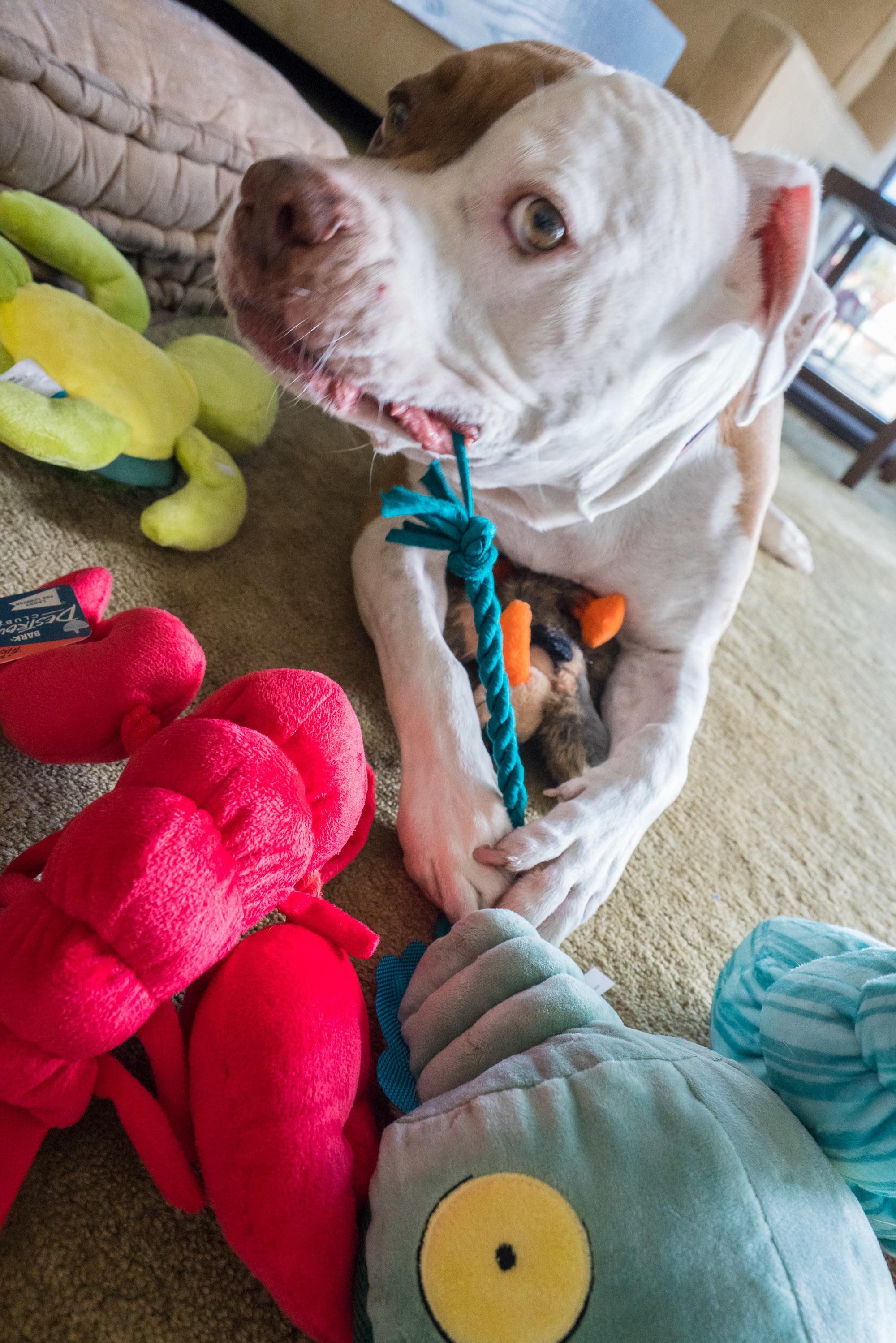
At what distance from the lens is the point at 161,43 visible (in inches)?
62.9

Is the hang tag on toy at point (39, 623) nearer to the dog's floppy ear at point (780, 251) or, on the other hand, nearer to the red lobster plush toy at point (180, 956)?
the red lobster plush toy at point (180, 956)

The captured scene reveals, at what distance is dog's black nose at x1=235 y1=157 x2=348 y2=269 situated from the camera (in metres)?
0.65

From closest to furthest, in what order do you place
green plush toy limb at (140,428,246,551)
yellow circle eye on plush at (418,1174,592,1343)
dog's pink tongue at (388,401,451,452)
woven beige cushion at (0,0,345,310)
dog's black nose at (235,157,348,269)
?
yellow circle eye on plush at (418,1174,592,1343)
dog's black nose at (235,157,348,269)
dog's pink tongue at (388,401,451,452)
green plush toy limb at (140,428,246,551)
woven beige cushion at (0,0,345,310)

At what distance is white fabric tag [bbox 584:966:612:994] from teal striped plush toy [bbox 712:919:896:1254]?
6.1 inches

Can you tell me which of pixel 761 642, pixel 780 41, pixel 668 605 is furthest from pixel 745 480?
pixel 780 41

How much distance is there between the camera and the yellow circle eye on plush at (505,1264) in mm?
394

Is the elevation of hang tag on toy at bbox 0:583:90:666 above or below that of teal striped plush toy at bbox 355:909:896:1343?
below

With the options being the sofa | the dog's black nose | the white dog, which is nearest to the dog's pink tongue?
the white dog

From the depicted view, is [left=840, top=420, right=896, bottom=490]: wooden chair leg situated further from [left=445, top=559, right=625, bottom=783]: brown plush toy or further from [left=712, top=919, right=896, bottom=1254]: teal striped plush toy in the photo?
[left=712, top=919, right=896, bottom=1254]: teal striped plush toy

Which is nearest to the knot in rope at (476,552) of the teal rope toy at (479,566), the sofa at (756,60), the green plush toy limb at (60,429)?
the teal rope toy at (479,566)

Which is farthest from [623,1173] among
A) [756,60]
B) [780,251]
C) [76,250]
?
[756,60]

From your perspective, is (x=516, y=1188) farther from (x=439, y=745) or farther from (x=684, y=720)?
(x=684, y=720)

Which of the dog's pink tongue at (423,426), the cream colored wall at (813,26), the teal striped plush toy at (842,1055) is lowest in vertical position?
the teal striped plush toy at (842,1055)

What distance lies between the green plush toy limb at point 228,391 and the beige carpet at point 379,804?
84 millimetres
